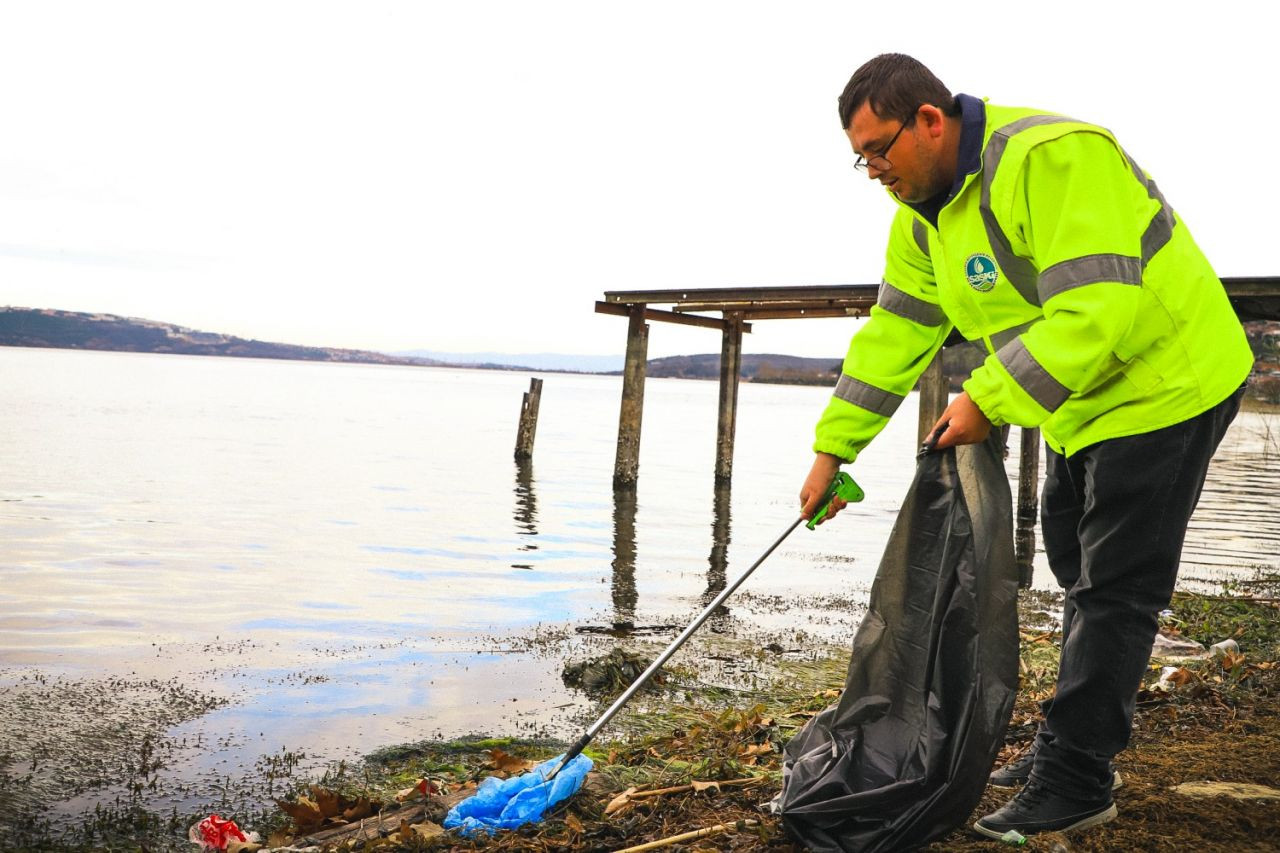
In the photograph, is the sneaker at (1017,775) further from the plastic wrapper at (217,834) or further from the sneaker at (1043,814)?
the plastic wrapper at (217,834)

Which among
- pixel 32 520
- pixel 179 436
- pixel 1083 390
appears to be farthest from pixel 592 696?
pixel 179 436

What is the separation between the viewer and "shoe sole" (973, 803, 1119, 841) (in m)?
2.90

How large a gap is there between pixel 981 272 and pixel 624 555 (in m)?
10.2

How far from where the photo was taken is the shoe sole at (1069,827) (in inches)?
114

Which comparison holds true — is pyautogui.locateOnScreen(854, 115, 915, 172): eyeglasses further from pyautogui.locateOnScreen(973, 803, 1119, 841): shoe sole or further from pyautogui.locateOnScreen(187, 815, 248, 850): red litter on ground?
pyautogui.locateOnScreen(187, 815, 248, 850): red litter on ground

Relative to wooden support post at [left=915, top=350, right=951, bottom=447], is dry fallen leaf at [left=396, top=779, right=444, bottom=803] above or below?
below

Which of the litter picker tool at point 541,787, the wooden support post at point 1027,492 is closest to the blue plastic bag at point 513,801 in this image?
the litter picker tool at point 541,787

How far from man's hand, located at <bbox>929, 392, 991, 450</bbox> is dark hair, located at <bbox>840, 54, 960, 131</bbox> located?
2.45 feet

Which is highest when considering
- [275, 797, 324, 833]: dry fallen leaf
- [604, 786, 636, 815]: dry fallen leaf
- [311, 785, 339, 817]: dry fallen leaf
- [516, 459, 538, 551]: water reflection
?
[604, 786, 636, 815]: dry fallen leaf

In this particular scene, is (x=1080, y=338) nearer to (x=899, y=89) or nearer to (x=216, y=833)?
(x=899, y=89)

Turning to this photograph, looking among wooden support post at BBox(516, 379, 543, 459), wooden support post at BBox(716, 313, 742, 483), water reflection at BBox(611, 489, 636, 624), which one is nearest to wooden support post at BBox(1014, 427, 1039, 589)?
wooden support post at BBox(716, 313, 742, 483)

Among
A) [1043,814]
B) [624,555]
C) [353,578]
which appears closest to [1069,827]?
[1043,814]

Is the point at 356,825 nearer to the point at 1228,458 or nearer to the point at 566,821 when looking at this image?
the point at 566,821

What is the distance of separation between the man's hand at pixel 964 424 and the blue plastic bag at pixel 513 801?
5.72 feet
